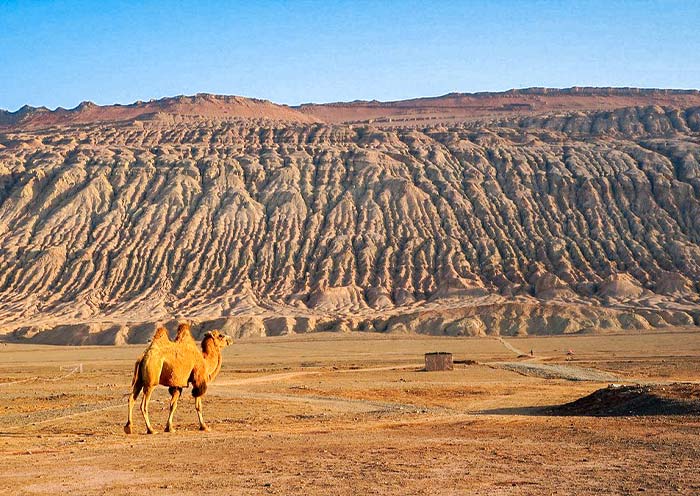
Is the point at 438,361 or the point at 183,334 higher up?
the point at 183,334

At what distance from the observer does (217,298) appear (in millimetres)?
110375

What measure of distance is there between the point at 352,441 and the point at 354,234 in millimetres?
104156

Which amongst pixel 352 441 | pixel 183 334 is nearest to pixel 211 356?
pixel 183 334

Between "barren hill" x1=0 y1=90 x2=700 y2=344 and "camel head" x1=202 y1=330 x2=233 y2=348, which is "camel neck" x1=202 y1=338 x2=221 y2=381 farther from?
"barren hill" x1=0 y1=90 x2=700 y2=344

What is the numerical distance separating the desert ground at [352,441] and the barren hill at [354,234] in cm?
5632

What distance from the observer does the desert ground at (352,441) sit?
13789 mm

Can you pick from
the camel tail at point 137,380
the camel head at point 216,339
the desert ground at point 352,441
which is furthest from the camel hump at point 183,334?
the desert ground at point 352,441

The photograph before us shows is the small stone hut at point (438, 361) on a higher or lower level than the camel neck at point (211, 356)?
lower

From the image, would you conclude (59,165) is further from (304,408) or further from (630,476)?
(630,476)

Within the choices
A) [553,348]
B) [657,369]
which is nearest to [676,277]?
[553,348]

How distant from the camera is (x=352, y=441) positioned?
1898 centimetres

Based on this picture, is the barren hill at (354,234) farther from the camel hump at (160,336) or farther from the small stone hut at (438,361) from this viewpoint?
the camel hump at (160,336)

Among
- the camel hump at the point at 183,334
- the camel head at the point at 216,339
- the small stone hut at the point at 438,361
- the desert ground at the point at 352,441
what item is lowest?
the small stone hut at the point at 438,361

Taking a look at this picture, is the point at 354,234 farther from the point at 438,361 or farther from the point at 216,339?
the point at 216,339
